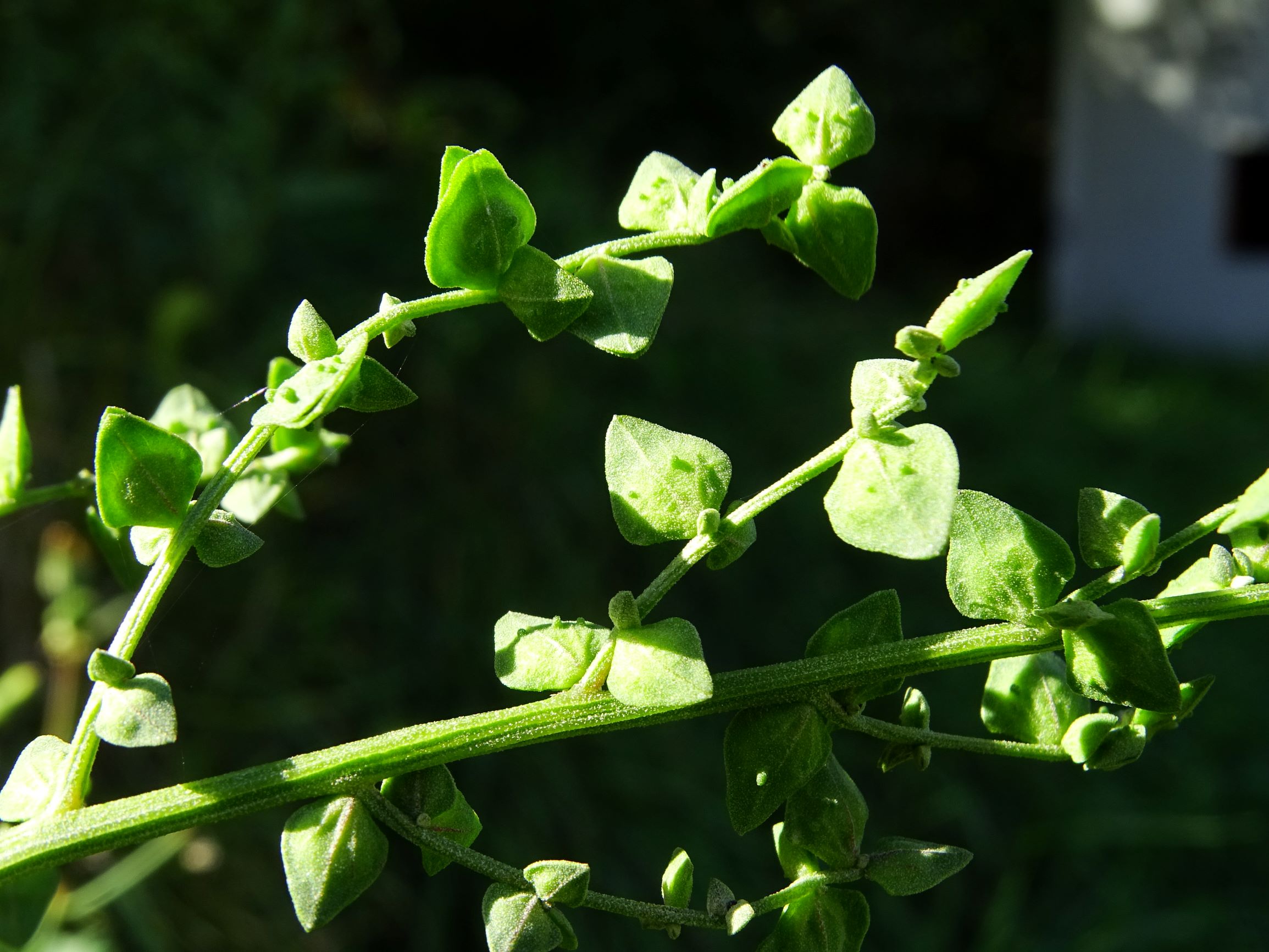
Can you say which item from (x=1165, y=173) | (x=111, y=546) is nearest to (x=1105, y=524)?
(x=111, y=546)

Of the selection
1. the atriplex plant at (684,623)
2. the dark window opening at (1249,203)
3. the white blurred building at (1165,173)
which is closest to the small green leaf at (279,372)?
the atriplex plant at (684,623)

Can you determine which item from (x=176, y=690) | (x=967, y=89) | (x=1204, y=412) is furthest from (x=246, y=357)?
(x=967, y=89)

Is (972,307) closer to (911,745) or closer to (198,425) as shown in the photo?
(911,745)

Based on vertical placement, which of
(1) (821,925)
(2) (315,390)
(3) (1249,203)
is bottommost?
(3) (1249,203)

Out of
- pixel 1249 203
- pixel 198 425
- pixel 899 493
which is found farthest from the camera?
pixel 1249 203

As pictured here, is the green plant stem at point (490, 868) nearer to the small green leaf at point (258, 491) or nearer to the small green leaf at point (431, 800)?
the small green leaf at point (431, 800)

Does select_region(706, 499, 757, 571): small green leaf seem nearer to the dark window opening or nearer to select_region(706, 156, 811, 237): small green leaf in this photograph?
select_region(706, 156, 811, 237): small green leaf

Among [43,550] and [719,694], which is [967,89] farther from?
[719,694]

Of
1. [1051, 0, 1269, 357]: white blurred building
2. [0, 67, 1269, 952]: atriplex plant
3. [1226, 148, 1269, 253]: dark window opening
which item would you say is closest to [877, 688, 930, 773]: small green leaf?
[0, 67, 1269, 952]: atriplex plant
